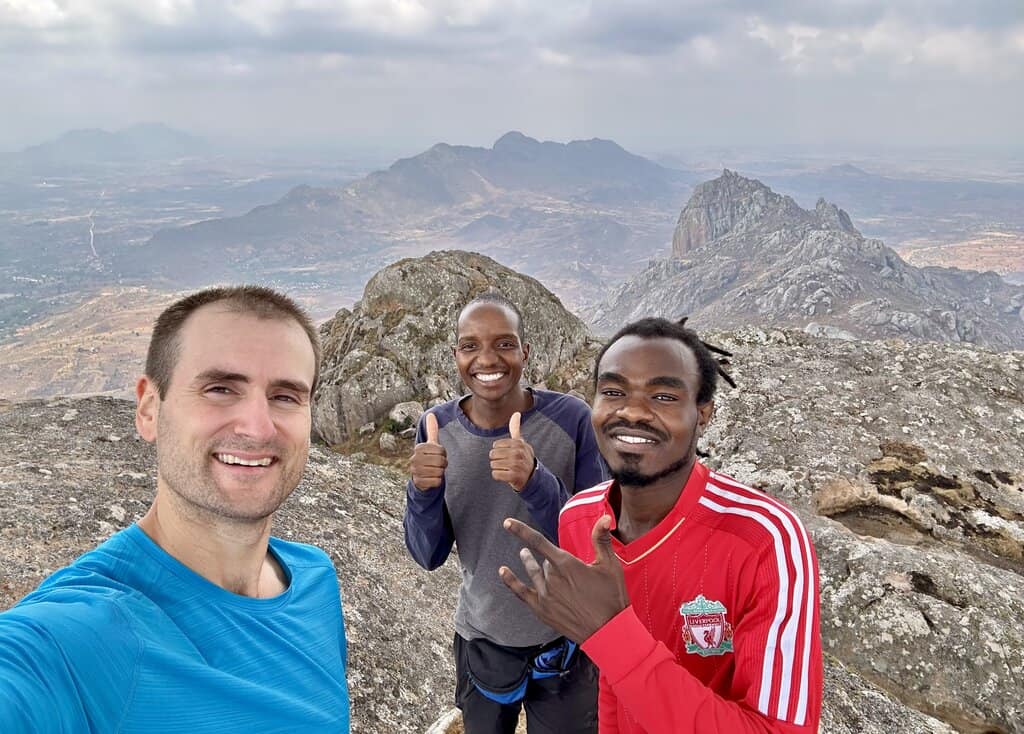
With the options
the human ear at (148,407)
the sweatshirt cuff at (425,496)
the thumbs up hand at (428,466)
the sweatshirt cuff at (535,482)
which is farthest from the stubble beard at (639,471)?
the human ear at (148,407)

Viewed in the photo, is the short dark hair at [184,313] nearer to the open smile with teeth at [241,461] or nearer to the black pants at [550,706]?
the open smile with teeth at [241,461]

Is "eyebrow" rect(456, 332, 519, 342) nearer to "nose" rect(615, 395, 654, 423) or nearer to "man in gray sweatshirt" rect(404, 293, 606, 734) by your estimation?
"man in gray sweatshirt" rect(404, 293, 606, 734)

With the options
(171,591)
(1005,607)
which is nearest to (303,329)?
(171,591)

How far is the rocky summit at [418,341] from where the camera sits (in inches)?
886

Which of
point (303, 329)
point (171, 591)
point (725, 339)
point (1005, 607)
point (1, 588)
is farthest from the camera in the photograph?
point (725, 339)

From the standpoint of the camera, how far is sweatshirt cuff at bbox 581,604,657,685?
3.32 m

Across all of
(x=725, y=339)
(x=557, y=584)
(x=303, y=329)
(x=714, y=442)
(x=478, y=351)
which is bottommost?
(x=714, y=442)

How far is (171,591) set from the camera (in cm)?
325

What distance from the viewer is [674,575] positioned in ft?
13.6

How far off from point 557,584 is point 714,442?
13822 mm

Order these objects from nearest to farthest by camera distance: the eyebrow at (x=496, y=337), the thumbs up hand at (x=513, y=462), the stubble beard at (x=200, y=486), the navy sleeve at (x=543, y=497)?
the stubble beard at (x=200, y=486), the thumbs up hand at (x=513, y=462), the navy sleeve at (x=543, y=497), the eyebrow at (x=496, y=337)

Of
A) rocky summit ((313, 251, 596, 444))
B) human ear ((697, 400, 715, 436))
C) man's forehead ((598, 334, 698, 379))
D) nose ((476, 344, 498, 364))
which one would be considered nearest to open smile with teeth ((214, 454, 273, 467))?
man's forehead ((598, 334, 698, 379))

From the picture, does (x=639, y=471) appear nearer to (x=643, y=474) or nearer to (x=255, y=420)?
(x=643, y=474)

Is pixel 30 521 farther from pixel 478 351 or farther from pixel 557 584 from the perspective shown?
pixel 557 584
